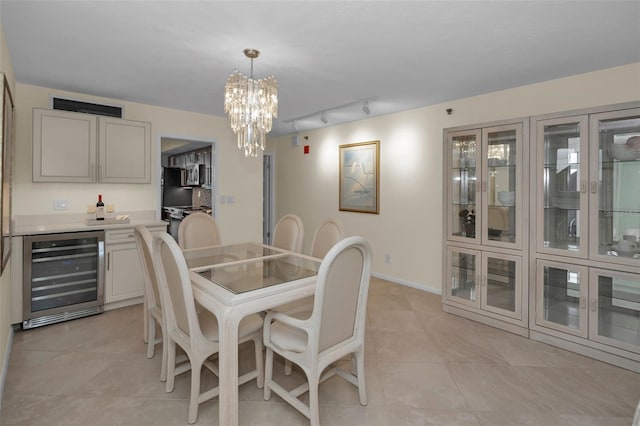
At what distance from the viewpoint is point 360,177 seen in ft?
16.6

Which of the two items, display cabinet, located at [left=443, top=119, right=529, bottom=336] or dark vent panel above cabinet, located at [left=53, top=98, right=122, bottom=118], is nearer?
display cabinet, located at [left=443, top=119, right=529, bottom=336]

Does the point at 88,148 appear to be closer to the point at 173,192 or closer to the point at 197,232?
the point at 197,232

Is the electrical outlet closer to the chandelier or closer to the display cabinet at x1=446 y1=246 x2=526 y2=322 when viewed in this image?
the chandelier

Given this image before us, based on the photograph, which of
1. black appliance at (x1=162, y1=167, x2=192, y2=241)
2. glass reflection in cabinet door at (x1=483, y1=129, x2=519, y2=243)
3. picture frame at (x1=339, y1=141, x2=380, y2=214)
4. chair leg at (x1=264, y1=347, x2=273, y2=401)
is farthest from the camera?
black appliance at (x1=162, y1=167, x2=192, y2=241)

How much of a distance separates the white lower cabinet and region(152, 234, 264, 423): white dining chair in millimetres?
1705

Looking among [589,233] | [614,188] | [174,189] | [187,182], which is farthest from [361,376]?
[174,189]

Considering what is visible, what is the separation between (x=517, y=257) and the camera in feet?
9.94

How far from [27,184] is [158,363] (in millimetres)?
2517

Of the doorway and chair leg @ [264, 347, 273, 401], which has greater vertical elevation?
the doorway

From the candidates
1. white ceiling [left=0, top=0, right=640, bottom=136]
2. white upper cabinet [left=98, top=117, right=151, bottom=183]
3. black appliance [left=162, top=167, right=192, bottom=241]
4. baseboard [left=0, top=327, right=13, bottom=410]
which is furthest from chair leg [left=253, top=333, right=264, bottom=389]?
black appliance [left=162, top=167, right=192, bottom=241]

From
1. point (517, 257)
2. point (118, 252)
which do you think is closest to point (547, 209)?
point (517, 257)

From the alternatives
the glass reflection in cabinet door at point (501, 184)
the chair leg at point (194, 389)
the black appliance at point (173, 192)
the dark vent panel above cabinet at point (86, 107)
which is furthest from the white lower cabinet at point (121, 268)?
the black appliance at point (173, 192)

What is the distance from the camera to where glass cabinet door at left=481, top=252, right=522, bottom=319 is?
303 cm

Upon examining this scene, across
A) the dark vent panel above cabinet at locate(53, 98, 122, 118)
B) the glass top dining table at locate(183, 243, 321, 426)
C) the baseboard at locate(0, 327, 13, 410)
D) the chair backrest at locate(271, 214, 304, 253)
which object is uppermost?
the dark vent panel above cabinet at locate(53, 98, 122, 118)
